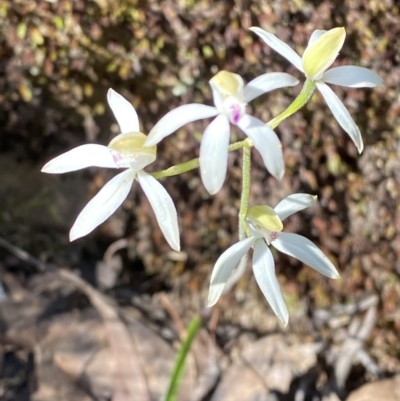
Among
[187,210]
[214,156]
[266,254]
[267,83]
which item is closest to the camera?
[214,156]

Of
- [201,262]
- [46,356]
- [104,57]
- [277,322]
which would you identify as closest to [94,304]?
[46,356]

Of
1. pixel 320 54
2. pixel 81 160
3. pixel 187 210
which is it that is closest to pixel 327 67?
pixel 320 54

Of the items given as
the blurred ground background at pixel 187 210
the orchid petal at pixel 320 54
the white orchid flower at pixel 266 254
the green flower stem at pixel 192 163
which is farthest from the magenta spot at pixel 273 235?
the blurred ground background at pixel 187 210

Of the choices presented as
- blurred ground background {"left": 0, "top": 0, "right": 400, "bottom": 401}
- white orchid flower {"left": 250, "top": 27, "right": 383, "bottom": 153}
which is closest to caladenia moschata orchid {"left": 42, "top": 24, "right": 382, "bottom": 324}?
white orchid flower {"left": 250, "top": 27, "right": 383, "bottom": 153}

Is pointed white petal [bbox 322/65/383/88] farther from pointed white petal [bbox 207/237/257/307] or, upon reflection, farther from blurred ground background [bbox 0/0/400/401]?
blurred ground background [bbox 0/0/400/401]

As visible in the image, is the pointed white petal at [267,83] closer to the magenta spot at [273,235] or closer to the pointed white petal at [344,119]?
the pointed white petal at [344,119]

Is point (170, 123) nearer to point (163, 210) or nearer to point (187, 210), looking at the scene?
point (163, 210)
